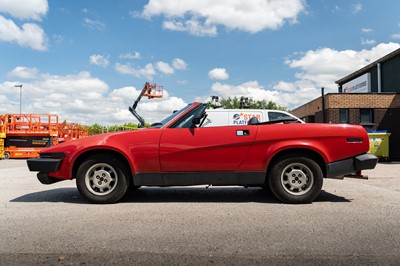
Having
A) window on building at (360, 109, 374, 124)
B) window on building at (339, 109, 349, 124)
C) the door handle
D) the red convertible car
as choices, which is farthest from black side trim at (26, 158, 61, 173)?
window on building at (360, 109, 374, 124)

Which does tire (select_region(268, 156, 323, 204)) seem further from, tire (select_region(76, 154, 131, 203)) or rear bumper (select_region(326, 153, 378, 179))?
tire (select_region(76, 154, 131, 203))

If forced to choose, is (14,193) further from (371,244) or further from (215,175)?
(371,244)

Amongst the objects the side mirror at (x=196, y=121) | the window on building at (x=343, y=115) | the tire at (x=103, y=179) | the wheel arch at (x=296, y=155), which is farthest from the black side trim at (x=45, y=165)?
the window on building at (x=343, y=115)

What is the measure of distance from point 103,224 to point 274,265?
2.30m

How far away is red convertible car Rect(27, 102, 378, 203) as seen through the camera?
18.6 ft

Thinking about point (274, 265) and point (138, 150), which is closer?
point (274, 265)

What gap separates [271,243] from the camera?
3.73m

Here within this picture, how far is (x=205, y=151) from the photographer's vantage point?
5.67 m

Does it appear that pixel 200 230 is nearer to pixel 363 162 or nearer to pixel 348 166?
pixel 348 166

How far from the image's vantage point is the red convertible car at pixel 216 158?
568 cm

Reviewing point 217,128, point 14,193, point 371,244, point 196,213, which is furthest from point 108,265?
point 14,193

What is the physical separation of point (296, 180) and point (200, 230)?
7.15 feet

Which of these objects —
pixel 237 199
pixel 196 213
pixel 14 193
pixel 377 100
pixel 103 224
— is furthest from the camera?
pixel 377 100

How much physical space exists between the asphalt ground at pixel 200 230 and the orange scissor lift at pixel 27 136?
695 inches
